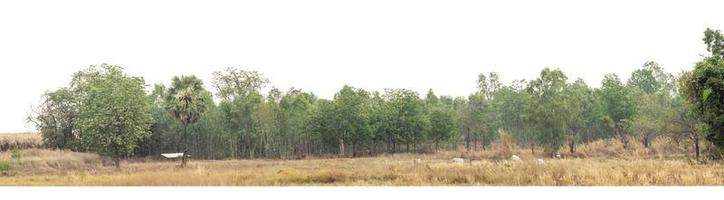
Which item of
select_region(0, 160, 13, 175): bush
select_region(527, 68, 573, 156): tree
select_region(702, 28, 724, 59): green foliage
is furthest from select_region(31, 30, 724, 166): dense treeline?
select_region(702, 28, 724, 59): green foliage

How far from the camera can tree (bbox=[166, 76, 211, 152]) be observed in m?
66.6

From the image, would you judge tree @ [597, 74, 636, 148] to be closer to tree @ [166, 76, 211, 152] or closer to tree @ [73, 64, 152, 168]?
tree @ [166, 76, 211, 152]

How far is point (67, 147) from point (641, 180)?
Answer: 83.4 meters

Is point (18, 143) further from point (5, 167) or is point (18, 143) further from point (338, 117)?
point (338, 117)

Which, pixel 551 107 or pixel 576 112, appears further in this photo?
pixel 576 112

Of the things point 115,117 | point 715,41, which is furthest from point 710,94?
point 115,117

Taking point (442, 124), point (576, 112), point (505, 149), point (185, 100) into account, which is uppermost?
point (185, 100)

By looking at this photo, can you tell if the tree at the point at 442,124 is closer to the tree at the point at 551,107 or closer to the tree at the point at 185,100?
the tree at the point at 551,107

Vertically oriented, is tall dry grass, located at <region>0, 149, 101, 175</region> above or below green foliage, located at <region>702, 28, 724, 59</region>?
below

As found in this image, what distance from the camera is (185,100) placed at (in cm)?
6644

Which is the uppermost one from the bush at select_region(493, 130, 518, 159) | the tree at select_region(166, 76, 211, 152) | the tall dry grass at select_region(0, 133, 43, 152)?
the tree at select_region(166, 76, 211, 152)

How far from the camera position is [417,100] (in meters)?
101

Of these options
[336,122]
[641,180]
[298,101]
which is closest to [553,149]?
[336,122]

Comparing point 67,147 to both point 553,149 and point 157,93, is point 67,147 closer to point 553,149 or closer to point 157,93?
point 157,93
